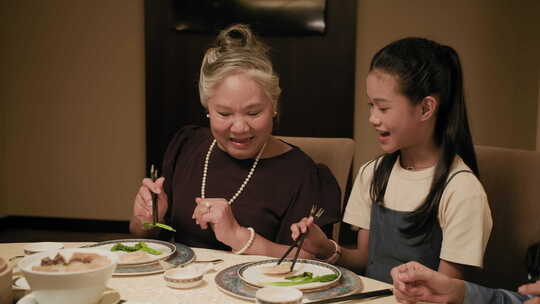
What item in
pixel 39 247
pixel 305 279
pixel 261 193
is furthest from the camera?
pixel 261 193

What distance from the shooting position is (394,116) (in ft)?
4.88

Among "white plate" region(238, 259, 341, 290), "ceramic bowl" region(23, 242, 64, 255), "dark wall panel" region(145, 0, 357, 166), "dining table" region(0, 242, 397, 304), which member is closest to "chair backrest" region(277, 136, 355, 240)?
"white plate" region(238, 259, 341, 290)

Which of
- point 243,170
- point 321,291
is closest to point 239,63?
point 243,170

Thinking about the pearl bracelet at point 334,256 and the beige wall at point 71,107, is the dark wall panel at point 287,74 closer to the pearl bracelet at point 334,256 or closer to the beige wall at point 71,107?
the beige wall at point 71,107

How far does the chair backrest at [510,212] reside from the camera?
150cm

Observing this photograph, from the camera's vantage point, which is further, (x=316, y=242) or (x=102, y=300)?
(x=316, y=242)

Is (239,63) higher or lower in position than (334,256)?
higher

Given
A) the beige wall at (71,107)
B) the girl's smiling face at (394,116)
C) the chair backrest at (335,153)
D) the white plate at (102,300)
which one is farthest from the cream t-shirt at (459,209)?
the beige wall at (71,107)

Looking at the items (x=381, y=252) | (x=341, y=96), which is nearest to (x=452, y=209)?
(x=381, y=252)

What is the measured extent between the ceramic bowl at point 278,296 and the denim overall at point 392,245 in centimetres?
68

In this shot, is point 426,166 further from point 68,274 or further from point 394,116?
point 68,274

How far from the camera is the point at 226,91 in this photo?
1.68 metres

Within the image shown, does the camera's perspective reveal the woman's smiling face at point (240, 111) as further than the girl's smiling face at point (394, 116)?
Yes

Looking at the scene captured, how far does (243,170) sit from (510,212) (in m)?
0.82
